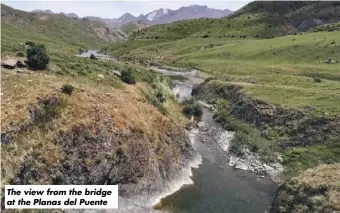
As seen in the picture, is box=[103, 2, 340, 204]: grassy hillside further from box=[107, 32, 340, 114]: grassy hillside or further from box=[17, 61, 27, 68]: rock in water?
box=[17, 61, 27, 68]: rock in water

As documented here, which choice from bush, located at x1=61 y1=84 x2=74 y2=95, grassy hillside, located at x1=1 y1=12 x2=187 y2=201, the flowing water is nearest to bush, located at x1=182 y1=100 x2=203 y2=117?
the flowing water

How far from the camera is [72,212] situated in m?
32.2

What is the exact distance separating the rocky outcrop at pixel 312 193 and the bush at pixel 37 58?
35.2 meters

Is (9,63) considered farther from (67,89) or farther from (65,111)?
(65,111)

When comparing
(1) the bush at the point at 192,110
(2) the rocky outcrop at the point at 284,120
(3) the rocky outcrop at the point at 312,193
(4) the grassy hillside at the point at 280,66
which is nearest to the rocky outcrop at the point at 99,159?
(3) the rocky outcrop at the point at 312,193

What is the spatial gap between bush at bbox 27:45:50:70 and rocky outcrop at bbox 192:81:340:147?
36159 mm

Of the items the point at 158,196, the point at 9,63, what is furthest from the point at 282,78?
the point at 9,63

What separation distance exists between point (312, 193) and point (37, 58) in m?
38.4

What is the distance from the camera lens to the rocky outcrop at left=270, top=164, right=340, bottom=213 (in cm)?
3416

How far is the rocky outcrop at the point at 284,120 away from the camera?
5712 cm

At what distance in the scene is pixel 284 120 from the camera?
6369 centimetres

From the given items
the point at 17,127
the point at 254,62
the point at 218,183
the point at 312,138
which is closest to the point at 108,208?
the point at 17,127

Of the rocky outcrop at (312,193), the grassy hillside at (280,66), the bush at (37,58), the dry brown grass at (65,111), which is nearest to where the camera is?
the dry brown grass at (65,111)

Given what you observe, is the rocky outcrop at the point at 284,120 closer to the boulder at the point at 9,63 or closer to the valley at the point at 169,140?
the valley at the point at 169,140
